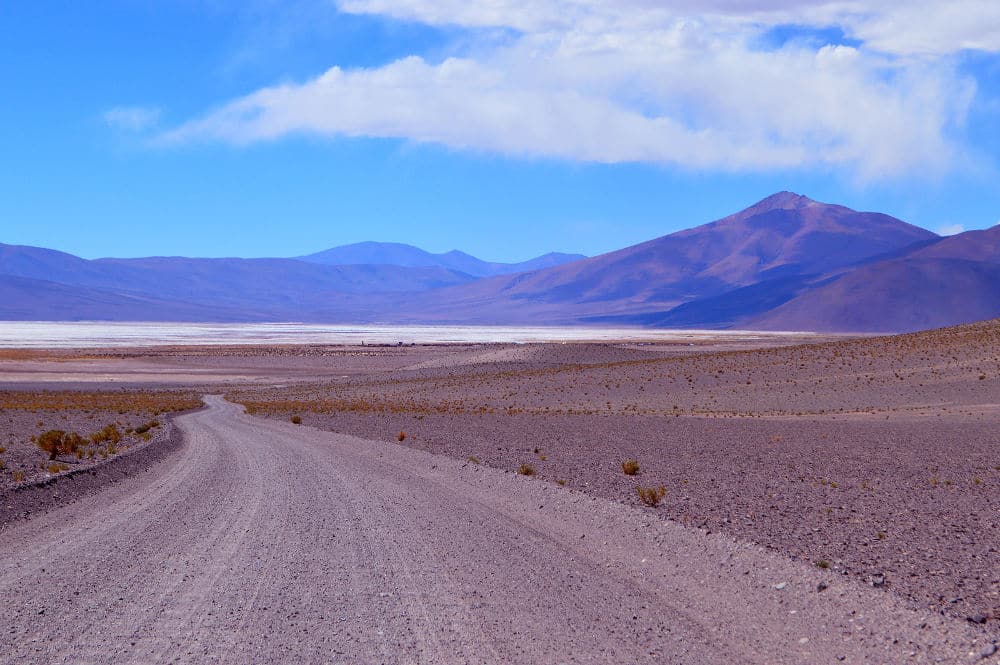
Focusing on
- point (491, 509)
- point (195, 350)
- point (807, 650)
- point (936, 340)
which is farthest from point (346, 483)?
point (195, 350)

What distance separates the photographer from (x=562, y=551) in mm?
10680

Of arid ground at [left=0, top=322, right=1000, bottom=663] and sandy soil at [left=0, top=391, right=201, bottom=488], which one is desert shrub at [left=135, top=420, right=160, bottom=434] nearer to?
sandy soil at [left=0, top=391, right=201, bottom=488]

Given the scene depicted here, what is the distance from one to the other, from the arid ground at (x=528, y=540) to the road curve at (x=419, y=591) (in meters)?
0.04

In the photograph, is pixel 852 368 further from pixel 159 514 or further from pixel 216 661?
pixel 216 661

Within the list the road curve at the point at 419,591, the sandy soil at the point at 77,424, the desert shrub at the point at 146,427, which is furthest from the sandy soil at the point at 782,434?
the desert shrub at the point at 146,427

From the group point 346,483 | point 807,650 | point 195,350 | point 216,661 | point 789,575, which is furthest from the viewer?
point 195,350

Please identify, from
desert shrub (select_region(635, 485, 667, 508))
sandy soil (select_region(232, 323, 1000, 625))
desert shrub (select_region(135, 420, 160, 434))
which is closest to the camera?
sandy soil (select_region(232, 323, 1000, 625))

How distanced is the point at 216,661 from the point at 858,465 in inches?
578

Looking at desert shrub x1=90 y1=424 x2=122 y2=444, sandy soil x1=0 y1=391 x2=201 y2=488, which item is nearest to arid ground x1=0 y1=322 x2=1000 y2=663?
sandy soil x1=0 y1=391 x2=201 y2=488

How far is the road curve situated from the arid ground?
4 centimetres

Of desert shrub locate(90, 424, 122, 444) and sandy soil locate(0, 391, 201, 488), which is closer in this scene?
sandy soil locate(0, 391, 201, 488)

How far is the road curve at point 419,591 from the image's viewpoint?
7137 millimetres

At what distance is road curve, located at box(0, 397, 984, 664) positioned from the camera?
23.4 feet

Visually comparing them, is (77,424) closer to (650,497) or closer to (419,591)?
(650,497)
